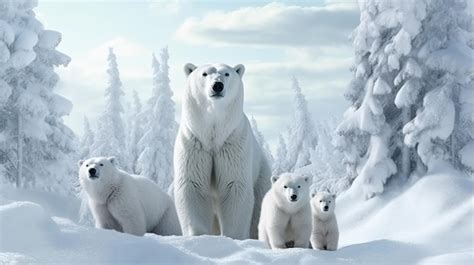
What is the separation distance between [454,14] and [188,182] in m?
12.4

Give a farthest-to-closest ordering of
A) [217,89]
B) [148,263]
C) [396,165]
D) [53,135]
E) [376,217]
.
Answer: [53,135], [396,165], [376,217], [217,89], [148,263]

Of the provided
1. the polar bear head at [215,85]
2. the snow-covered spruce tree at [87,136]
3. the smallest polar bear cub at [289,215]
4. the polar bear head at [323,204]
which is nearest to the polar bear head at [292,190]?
the smallest polar bear cub at [289,215]

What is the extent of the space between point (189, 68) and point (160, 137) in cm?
2255

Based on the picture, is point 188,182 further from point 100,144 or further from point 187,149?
point 100,144

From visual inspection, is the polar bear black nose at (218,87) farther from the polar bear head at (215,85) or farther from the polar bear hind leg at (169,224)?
the polar bear hind leg at (169,224)

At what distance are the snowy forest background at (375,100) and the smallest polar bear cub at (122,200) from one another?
30.6 ft

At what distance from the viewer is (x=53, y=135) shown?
21656mm

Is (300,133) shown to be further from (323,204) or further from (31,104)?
(323,204)

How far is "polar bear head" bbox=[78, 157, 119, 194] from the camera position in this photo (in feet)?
26.5

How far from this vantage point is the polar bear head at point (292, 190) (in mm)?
6906

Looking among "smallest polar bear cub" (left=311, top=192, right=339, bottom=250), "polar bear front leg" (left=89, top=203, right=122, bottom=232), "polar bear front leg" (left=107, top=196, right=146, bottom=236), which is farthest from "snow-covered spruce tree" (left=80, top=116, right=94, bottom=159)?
"smallest polar bear cub" (left=311, top=192, right=339, bottom=250)

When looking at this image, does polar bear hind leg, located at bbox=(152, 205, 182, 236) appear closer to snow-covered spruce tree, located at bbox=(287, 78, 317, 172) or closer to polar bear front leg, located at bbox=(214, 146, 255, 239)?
polar bear front leg, located at bbox=(214, 146, 255, 239)

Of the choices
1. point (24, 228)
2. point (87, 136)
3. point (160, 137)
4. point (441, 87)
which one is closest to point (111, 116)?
point (160, 137)

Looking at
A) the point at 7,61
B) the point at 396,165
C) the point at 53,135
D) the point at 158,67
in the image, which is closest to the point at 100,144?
the point at 158,67
